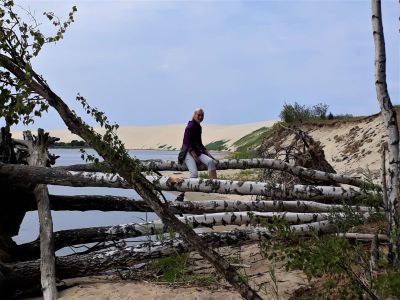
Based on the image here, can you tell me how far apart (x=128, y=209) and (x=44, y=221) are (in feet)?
5.25

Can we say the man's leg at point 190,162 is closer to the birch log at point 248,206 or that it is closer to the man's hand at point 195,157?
the man's hand at point 195,157

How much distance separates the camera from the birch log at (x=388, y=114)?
4.79 metres

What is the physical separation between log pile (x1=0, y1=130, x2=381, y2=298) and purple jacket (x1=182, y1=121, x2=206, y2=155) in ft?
5.72

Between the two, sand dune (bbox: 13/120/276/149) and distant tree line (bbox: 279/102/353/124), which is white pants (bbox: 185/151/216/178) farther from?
sand dune (bbox: 13/120/276/149)

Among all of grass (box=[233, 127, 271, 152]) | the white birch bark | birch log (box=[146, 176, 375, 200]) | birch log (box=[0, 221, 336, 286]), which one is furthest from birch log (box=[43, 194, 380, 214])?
grass (box=[233, 127, 271, 152])

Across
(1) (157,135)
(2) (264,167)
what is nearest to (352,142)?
(2) (264,167)

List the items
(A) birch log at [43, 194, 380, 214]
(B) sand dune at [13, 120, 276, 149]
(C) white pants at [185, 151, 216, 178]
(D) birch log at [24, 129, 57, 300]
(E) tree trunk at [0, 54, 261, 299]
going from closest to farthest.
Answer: (E) tree trunk at [0, 54, 261, 299]
(D) birch log at [24, 129, 57, 300]
(A) birch log at [43, 194, 380, 214]
(C) white pants at [185, 151, 216, 178]
(B) sand dune at [13, 120, 276, 149]

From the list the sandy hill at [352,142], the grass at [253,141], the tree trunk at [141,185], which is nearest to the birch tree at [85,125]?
the tree trunk at [141,185]

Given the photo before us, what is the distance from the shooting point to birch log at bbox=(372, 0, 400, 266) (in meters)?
4.79

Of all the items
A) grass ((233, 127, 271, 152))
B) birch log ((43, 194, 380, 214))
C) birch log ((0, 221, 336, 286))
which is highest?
grass ((233, 127, 271, 152))

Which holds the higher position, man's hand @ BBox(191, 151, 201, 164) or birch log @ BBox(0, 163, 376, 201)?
man's hand @ BBox(191, 151, 201, 164)

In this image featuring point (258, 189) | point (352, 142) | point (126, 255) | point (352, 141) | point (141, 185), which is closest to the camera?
point (141, 185)

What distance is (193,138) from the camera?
32.3 ft

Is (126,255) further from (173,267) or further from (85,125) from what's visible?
(85,125)
